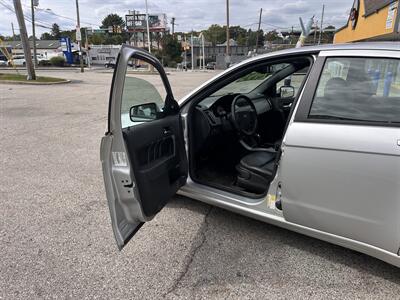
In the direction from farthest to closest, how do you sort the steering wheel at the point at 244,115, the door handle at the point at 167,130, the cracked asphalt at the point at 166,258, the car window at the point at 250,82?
the car window at the point at 250,82
the steering wheel at the point at 244,115
the door handle at the point at 167,130
the cracked asphalt at the point at 166,258

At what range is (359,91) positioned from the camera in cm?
209

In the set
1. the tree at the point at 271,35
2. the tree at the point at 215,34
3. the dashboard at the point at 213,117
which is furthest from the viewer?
the tree at the point at 215,34

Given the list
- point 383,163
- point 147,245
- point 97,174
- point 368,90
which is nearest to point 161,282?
point 147,245

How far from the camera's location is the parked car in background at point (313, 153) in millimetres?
1945

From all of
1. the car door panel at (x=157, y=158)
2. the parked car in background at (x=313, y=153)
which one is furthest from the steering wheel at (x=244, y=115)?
the car door panel at (x=157, y=158)

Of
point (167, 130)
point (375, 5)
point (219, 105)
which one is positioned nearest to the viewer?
point (167, 130)

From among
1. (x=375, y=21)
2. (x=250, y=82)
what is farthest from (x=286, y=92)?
(x=375, y=21)

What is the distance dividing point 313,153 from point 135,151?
1.18 meters

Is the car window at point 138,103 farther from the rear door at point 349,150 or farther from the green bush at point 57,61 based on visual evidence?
the green bush at point 57,61

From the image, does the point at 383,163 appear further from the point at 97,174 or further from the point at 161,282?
the point at 97,174

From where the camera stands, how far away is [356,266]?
238 cm

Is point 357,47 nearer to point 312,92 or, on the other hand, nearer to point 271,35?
point 312,92

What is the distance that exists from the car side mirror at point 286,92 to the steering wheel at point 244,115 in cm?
100

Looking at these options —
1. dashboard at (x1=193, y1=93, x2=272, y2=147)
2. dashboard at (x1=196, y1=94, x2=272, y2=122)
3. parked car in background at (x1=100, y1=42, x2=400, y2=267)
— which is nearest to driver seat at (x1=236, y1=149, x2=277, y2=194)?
parked car in background at (x1=100, y1=42, x2=400, y2=267)
